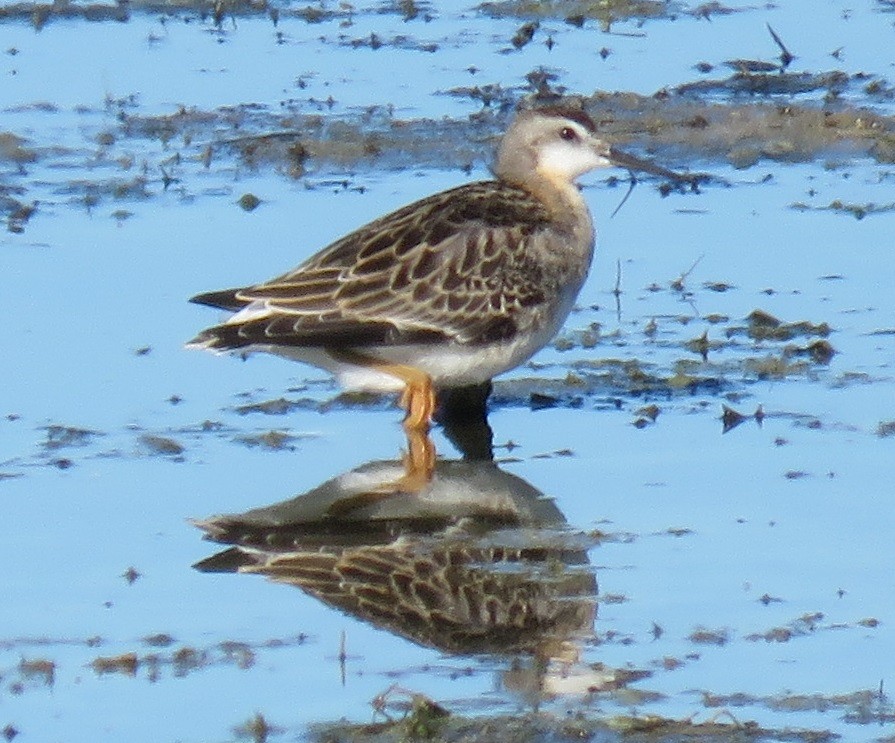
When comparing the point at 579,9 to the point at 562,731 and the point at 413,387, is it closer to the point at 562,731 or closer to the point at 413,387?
the point at 413,387

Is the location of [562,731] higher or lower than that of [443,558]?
lower

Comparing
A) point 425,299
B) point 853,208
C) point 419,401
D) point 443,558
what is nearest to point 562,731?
point 443,558

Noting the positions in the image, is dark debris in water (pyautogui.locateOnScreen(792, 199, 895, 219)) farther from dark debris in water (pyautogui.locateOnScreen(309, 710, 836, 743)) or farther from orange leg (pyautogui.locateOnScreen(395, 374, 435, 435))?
dark debris in water (pyautogui.locateOnScreen(309, 710, 836, 743))

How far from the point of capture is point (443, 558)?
28.7 ft

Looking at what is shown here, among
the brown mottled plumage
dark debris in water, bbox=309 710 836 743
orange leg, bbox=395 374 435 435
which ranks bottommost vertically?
dark debris in water, bbox=309 710 836 743

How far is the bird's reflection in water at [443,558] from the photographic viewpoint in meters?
7.94

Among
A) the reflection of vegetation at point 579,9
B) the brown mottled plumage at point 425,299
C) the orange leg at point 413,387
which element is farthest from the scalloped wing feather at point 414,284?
the reflection of vegetation at point 579,9

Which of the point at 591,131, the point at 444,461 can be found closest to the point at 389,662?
the point at 444,461

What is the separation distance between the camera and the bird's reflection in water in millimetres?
7941

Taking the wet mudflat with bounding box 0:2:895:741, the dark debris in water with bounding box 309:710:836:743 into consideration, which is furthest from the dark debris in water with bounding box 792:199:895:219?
the dark debris in water with bounding box 309:710:836:743

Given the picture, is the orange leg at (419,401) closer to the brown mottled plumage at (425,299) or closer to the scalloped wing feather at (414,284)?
the brown mottled plumage at (425,299)

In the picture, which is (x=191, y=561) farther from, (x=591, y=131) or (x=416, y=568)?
(x=591, y=131)

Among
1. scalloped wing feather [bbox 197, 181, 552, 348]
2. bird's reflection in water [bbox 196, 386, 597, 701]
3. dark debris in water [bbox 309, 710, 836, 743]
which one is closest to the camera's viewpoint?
dark debris in water [bbox 309, 710, 836, 743]

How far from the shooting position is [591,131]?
11.3 metres
